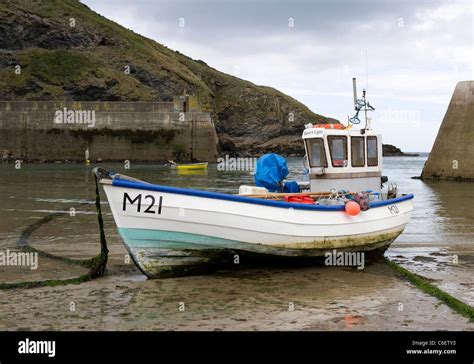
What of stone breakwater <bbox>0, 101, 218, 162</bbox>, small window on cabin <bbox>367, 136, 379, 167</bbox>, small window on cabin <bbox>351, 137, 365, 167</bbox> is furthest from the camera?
stone breakwater <bbox>0, 101, 218, 162</bbox>

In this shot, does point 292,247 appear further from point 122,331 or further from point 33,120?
point 33,120

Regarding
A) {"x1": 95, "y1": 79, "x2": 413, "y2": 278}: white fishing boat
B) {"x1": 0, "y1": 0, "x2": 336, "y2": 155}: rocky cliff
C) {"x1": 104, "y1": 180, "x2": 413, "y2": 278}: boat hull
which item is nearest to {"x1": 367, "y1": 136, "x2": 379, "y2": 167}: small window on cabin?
{"x1": 95, "y1": 79, "x2": 413, "y2": 278}: white fishing boat

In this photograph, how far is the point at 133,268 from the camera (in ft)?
31.0

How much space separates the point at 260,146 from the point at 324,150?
318 feet

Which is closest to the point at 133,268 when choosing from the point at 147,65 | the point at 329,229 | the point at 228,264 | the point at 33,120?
the point at 228,264

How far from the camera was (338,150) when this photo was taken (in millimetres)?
10680

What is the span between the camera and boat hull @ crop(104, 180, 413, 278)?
26.8 ft

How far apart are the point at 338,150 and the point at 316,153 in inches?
15.1

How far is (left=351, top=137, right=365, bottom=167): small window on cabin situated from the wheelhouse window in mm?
564

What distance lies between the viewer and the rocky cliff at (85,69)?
75750 millimetres

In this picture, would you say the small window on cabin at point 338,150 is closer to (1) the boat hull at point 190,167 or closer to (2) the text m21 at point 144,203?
(2) the text m21 at point 144,203

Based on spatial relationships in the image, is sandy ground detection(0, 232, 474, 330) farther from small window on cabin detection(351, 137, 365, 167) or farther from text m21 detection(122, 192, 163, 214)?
small window on cabin detection(351, 137, 365, 167)

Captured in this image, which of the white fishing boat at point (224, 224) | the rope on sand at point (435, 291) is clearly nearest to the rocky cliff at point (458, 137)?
the white fishing boat at point (224, 224)

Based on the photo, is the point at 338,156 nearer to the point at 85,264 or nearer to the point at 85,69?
the point at 85,264
